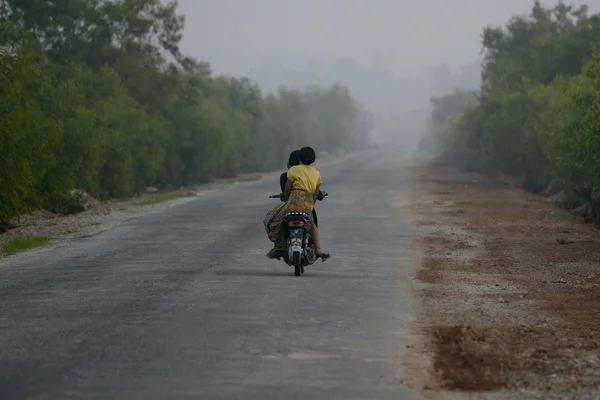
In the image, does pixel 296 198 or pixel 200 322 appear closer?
pixel 200 322

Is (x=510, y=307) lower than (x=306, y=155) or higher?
lower

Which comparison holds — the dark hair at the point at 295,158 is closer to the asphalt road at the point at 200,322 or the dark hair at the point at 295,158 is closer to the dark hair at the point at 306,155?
the dark hair at the point at 306,155

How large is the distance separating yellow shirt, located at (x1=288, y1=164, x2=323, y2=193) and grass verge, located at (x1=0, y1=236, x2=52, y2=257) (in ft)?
22.3

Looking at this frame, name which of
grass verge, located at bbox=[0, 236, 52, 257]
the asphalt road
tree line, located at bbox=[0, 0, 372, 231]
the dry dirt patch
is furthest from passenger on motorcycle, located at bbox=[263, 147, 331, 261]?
tree line, located at bbox=[0, 0, 372, 231]

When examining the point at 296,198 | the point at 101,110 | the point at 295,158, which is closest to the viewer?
the point at 296,198

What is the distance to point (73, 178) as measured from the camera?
105 ft

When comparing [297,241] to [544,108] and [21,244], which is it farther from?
[544,108]

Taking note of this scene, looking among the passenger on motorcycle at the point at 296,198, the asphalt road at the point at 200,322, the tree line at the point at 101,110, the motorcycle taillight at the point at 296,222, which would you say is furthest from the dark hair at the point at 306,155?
the tree line at the point at 101,110

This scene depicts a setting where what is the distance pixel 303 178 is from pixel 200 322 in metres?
5.18

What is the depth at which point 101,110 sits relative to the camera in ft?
134

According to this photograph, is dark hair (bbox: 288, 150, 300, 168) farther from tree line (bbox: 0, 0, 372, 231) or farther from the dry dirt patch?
tree line (bbox: 0, 0, 372, 231)

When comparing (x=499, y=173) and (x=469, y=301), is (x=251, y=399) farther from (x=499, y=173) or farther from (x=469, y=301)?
(x=499, y=173)

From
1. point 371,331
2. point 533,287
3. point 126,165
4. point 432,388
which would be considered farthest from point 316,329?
point 126,165

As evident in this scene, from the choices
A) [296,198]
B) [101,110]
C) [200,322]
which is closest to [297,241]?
[296,198]
